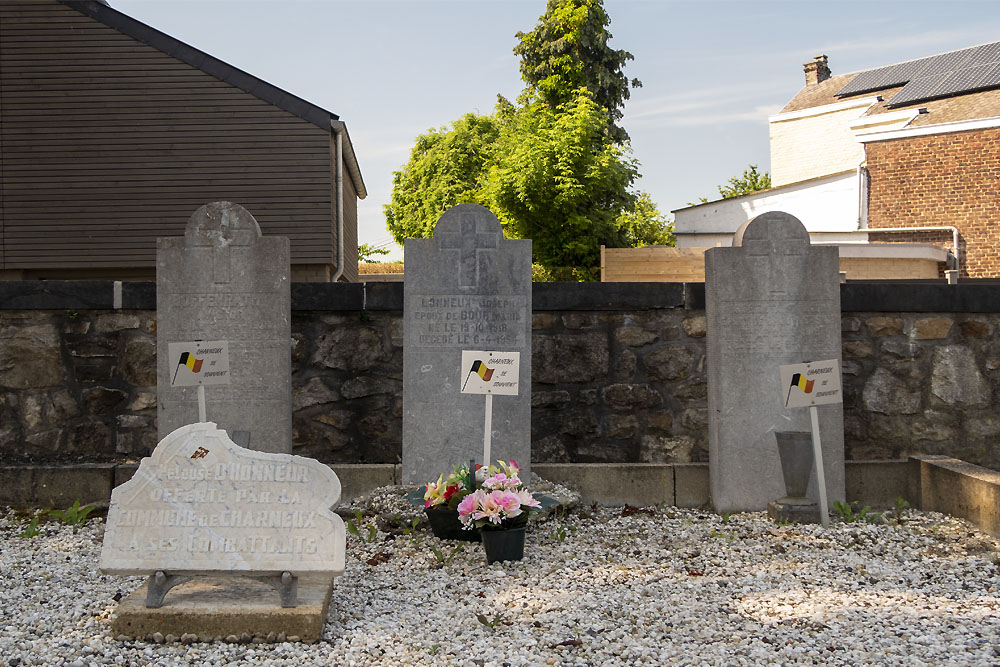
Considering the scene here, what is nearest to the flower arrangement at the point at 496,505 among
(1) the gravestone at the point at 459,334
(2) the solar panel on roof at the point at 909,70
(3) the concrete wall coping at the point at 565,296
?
(1) the gravestone at the point at 459,334

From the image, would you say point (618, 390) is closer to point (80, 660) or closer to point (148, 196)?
point (80, 660)

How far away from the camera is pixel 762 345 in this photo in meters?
5.85

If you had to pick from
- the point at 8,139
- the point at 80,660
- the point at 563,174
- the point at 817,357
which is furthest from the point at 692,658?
the point at 563,174

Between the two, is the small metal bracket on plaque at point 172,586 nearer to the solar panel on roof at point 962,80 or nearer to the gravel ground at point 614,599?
the gravel ground at point 614,599

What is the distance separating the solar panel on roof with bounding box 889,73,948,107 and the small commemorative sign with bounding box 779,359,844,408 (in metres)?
25.4

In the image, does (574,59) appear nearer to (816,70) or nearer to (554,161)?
(554,161)

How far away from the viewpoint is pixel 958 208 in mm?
23484

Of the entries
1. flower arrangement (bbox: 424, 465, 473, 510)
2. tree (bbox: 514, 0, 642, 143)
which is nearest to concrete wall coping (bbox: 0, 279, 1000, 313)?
flower arrangement (bbox: 424, 465, 473, 510)

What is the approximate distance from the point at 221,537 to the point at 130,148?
Answer: 43.9ft

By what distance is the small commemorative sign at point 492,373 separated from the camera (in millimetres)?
5328

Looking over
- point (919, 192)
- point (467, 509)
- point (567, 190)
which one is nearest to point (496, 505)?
point (467, 509)

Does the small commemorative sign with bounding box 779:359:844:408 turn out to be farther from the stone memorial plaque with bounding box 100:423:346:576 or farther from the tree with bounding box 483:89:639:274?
the tree with bounding box 483:89:639:274

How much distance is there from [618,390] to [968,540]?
2534mm

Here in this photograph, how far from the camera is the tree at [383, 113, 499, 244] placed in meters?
38.4
